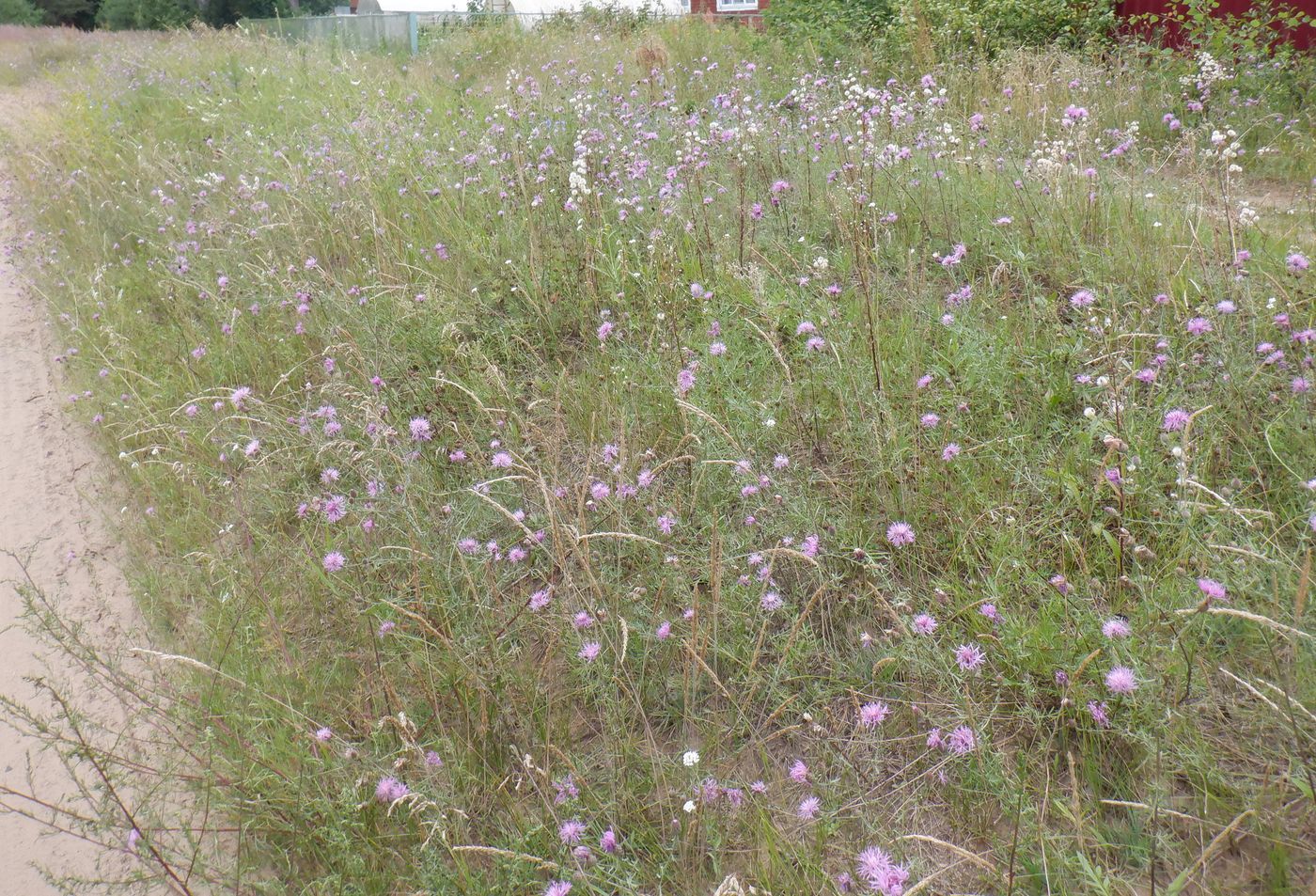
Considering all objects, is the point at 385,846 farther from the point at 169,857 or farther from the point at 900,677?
the point at 900,677

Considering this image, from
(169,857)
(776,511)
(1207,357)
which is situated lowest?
(169,857)

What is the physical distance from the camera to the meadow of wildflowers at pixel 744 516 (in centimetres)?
176

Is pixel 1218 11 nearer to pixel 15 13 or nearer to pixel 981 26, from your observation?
pixel 981 26

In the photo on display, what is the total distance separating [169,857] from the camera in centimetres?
199

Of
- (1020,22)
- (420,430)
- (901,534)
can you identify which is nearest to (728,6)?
(1020,22)

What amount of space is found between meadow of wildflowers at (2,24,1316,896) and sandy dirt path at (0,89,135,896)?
0.25 meters

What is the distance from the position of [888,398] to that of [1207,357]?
986mm

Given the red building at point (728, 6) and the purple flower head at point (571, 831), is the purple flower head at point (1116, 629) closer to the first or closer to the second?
the purple flower head at point (571, 831)

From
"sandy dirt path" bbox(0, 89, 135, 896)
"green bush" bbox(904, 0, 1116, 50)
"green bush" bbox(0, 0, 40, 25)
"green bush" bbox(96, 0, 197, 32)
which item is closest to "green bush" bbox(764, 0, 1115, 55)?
"green bush" bbox(904, 0, 1116, 50)

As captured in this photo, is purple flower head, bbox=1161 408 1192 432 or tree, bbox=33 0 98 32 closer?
purple flower head, bbox=1161 408 1192 432

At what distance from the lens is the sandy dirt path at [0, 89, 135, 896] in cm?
230

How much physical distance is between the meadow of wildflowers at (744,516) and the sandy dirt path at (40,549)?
250 millimetres

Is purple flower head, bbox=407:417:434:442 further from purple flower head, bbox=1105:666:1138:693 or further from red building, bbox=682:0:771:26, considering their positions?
red building, bbox=682:0:771:26

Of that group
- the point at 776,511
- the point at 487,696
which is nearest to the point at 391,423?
the point at 487,696
